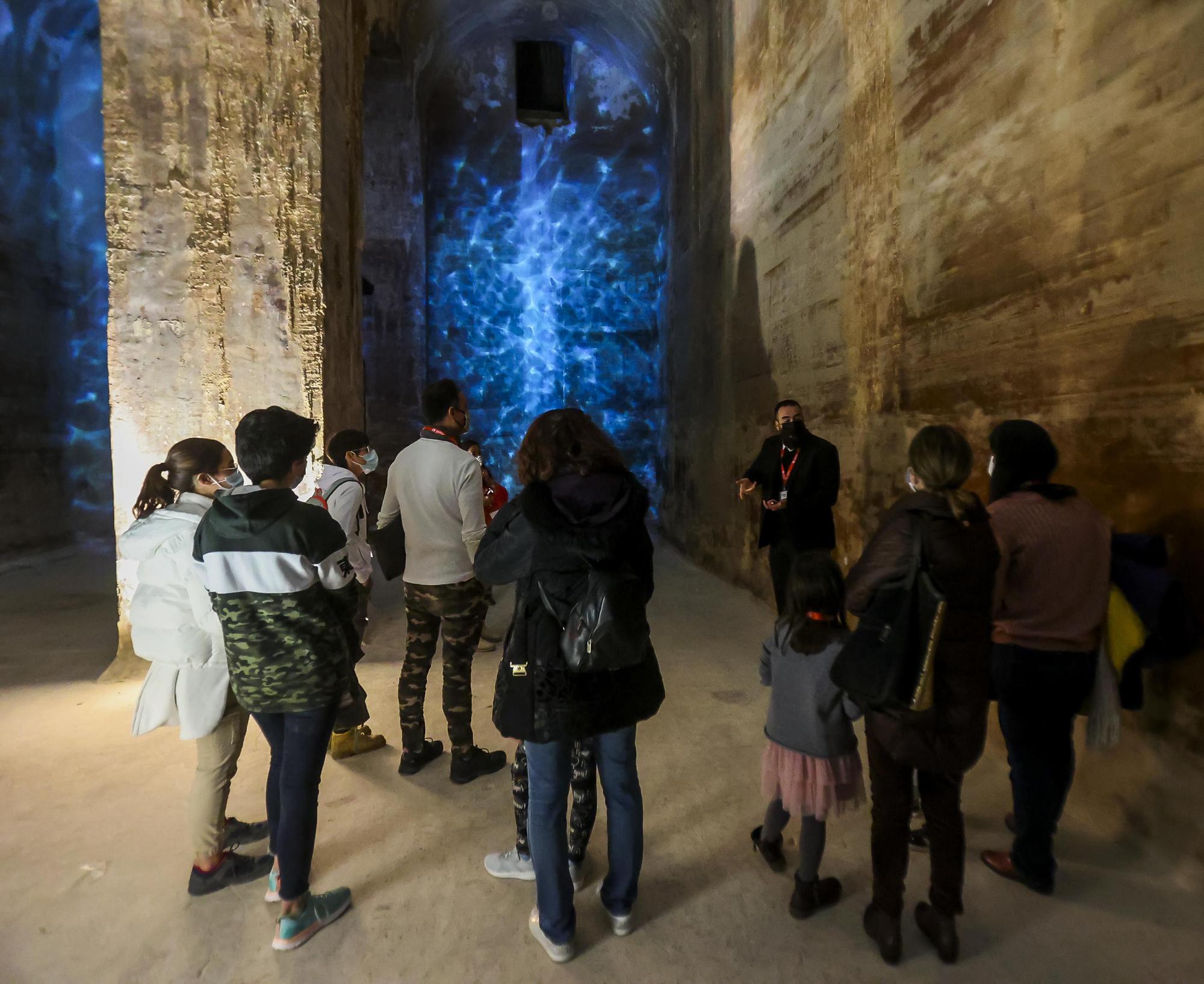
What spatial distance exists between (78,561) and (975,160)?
36.2 feet

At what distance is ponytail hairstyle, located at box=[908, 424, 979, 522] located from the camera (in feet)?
6.95

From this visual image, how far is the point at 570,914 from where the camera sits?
2248 mm

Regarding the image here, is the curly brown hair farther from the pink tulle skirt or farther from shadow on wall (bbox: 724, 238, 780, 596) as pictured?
shadow on wall (bbox: 724, 238, 780, 596)

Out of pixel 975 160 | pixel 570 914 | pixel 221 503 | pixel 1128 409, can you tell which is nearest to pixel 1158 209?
pixel 1128 409

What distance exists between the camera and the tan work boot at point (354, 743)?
12.1 ft

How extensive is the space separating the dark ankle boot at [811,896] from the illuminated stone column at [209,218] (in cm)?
446

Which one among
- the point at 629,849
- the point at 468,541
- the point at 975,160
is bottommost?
the point at 629,849

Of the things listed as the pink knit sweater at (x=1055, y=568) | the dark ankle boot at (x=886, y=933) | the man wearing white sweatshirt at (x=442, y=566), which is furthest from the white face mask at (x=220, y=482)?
the pink knit sweater at (x=1055, y=568)

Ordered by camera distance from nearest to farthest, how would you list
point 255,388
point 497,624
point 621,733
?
point 621,733 → point 255,388 → point 497,624

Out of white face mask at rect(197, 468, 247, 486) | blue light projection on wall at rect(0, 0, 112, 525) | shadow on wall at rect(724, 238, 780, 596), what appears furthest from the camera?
blue light projection on wall at rect(0, 0, 112, 525)

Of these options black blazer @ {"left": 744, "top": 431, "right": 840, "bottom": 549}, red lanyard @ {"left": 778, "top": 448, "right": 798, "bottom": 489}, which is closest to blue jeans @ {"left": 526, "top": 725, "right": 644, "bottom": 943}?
black blazer @ {"left": 744, "top": 431, "right": 840, "bottom": 549}

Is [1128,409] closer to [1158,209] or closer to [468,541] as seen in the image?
[1158,209]

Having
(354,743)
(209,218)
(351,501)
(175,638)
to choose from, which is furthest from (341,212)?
(175,638)

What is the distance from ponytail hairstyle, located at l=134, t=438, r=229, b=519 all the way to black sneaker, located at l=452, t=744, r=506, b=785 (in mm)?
1712
